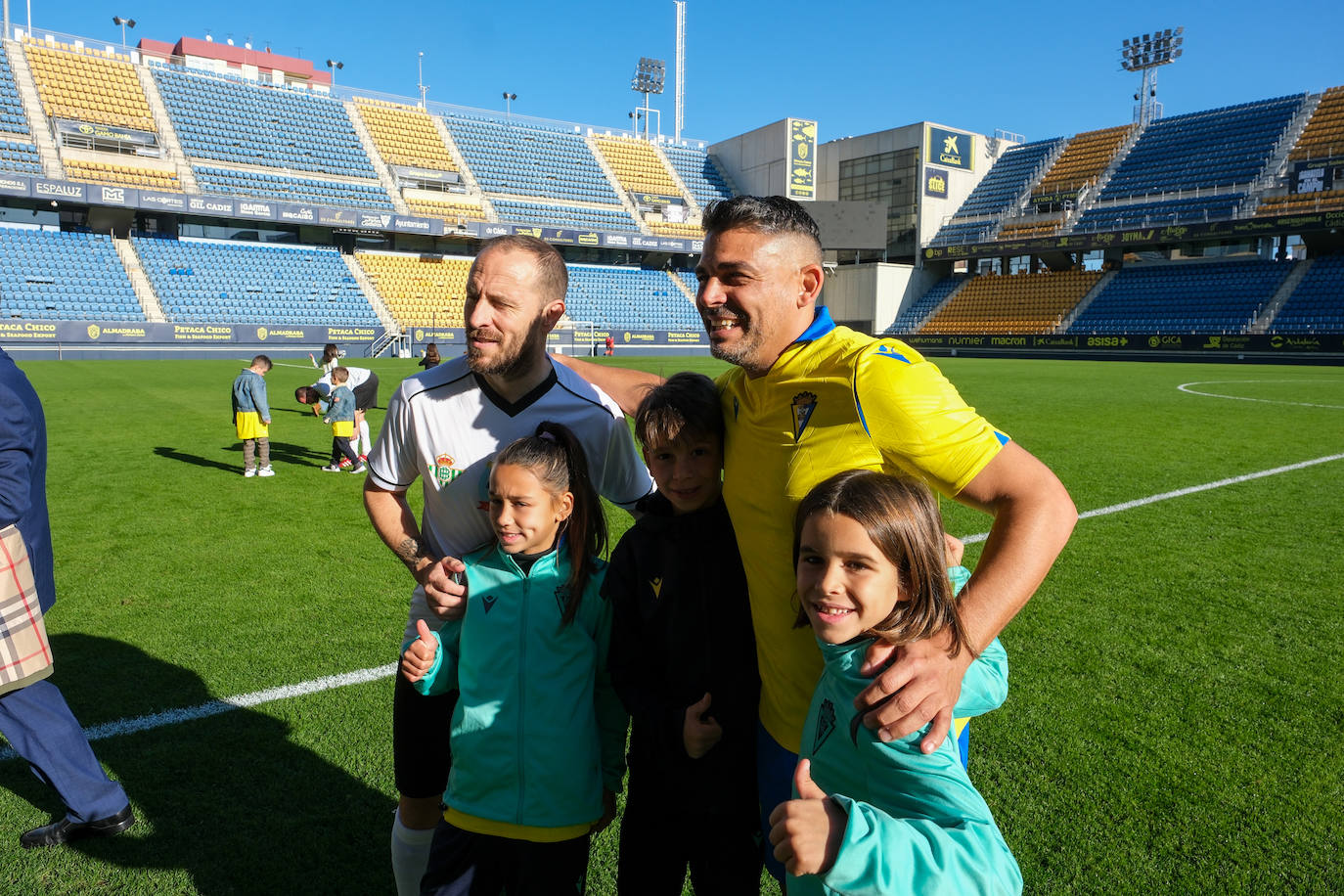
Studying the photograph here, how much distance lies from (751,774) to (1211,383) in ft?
85.5

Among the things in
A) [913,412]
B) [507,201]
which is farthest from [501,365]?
[507,201]

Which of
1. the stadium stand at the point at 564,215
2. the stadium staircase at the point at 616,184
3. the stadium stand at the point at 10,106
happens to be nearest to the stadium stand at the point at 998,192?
the stadium staircase at the point at 616,184

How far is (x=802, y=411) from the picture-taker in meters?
2.05

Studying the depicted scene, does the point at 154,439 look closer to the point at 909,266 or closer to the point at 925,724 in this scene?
the point at 925,724

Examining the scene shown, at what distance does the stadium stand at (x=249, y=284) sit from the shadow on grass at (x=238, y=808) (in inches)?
1441

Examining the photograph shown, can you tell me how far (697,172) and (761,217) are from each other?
59213 millimetres

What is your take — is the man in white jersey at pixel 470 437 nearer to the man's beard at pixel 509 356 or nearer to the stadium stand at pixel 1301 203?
the man's beard at pixel 509 356

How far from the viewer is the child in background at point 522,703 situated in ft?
7.37

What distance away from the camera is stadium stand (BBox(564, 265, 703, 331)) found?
4562cm

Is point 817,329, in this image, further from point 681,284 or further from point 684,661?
point 681,284

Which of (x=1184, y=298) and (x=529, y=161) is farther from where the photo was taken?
(x=529, y=161)

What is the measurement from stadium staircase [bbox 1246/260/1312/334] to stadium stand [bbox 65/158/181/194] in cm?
4845

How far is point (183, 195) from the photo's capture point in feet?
122

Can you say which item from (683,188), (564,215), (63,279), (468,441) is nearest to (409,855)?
(468,441)
